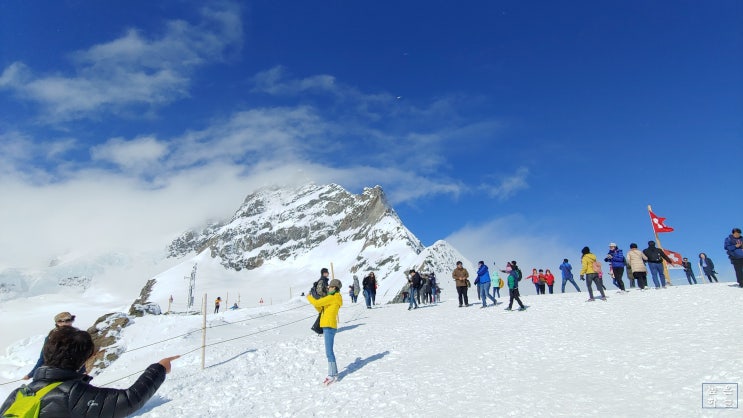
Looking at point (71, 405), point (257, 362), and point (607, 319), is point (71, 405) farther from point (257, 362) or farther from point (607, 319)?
point (607, 319)

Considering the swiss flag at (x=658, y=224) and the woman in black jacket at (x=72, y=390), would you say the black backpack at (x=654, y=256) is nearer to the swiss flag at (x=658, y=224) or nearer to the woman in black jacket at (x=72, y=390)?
the swiss flag at (x=658, y=224)

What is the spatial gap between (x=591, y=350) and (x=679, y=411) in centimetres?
378

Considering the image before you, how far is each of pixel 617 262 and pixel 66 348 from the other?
19042 millimetres

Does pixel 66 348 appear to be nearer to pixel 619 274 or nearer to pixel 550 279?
pixel 619 274

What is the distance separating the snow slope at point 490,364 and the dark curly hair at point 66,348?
5.03m

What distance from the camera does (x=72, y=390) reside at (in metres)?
2.73

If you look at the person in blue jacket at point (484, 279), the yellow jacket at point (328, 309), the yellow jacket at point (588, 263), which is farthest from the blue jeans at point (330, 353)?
the yellow jacket at point (588, 263)

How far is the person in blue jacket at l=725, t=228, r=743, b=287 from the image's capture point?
14.1 meters

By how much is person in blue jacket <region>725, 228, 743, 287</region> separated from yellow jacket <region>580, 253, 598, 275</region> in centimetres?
420

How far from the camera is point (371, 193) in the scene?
154000mm

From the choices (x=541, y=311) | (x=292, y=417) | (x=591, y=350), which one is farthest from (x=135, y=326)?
(x=591, y=350)

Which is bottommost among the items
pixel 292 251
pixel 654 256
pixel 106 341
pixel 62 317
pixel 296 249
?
pixel 106 341

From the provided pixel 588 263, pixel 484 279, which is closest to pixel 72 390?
pixel 588 263

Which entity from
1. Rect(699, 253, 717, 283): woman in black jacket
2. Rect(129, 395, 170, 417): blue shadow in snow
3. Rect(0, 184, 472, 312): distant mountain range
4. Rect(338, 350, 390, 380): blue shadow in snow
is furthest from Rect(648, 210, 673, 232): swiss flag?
Rect(0, 184, 472, 312): distant mountain range
